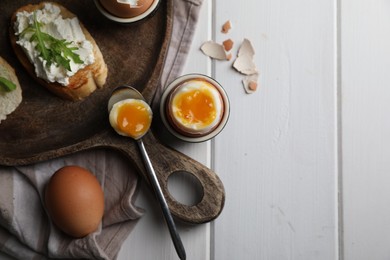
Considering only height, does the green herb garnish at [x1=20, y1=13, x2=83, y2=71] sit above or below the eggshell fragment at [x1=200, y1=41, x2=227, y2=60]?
above

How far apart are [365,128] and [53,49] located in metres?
0.84

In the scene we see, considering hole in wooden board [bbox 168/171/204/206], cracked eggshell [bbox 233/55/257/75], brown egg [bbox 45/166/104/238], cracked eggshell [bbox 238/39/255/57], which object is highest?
cracked eggshell [bbox 238/39/255/57]

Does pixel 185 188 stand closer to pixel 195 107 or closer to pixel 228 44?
pixel 195 107

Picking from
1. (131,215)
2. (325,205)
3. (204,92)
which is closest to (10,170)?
(131,215)

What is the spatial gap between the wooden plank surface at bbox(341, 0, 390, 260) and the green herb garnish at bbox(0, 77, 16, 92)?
2.87 ft

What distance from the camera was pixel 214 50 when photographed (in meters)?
1.39

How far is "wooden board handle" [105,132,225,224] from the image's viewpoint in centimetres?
131

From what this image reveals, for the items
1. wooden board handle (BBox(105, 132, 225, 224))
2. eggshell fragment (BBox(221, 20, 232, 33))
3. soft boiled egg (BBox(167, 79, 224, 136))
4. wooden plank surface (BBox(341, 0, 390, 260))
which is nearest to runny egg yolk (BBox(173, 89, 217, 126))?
soft boiled egg (BBox(167, 79, 224, 136))

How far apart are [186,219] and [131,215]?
140 mm

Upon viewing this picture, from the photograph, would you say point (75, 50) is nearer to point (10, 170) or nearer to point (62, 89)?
point (62, 89)

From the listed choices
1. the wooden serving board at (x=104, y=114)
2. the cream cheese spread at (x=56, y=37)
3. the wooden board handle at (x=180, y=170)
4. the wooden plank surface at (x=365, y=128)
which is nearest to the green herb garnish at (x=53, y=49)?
the cream cheese spread at (x=56, y=37)

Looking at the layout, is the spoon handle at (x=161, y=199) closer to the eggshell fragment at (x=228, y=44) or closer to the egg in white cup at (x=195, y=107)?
the egg in white cup at (x=195, y=107)

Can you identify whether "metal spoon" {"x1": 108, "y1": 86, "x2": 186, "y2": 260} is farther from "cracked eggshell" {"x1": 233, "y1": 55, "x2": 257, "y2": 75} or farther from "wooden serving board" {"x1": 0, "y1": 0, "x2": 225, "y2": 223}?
"cracked eggshell" {"x1": 233, "y1": 55, "x2": 257, "y2": 75}

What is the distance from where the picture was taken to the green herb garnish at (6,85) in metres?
1.31
